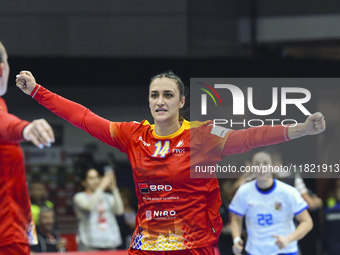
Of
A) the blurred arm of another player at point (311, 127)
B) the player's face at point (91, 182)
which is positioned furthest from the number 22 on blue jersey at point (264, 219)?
the player's face at point (91, 182)

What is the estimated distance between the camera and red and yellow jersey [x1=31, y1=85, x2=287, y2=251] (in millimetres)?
3449

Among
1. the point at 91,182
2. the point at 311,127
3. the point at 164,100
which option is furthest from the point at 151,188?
the point at 91,182

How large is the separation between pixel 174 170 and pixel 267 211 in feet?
8.33

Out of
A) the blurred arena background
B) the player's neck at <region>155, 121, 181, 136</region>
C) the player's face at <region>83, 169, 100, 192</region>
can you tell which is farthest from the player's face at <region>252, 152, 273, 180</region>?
the blurred arena background

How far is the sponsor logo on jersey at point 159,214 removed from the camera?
3.46 meters

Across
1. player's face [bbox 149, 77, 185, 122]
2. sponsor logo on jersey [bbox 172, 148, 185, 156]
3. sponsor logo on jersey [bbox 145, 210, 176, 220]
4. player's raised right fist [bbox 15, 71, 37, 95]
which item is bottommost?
sponsor logo on jersey [bbox 145, 210, 176, 220]

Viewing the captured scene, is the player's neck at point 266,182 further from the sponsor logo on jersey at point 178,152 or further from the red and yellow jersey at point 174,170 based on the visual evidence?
the sponsor logo on jersey at point 178,152

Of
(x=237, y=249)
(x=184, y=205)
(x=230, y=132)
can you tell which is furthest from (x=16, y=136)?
(x=237, y=249)

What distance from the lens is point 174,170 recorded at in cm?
349

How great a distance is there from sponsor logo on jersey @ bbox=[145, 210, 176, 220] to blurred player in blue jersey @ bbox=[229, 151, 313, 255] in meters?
2.19

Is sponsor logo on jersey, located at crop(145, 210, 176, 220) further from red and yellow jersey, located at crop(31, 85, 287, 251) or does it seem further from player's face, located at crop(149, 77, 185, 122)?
player's face, located at crop(149, 77, 185, 122)

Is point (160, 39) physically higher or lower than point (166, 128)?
higher

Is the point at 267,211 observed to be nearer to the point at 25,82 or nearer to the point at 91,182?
the point at 91,182

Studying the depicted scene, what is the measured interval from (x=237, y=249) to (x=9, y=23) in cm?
714
